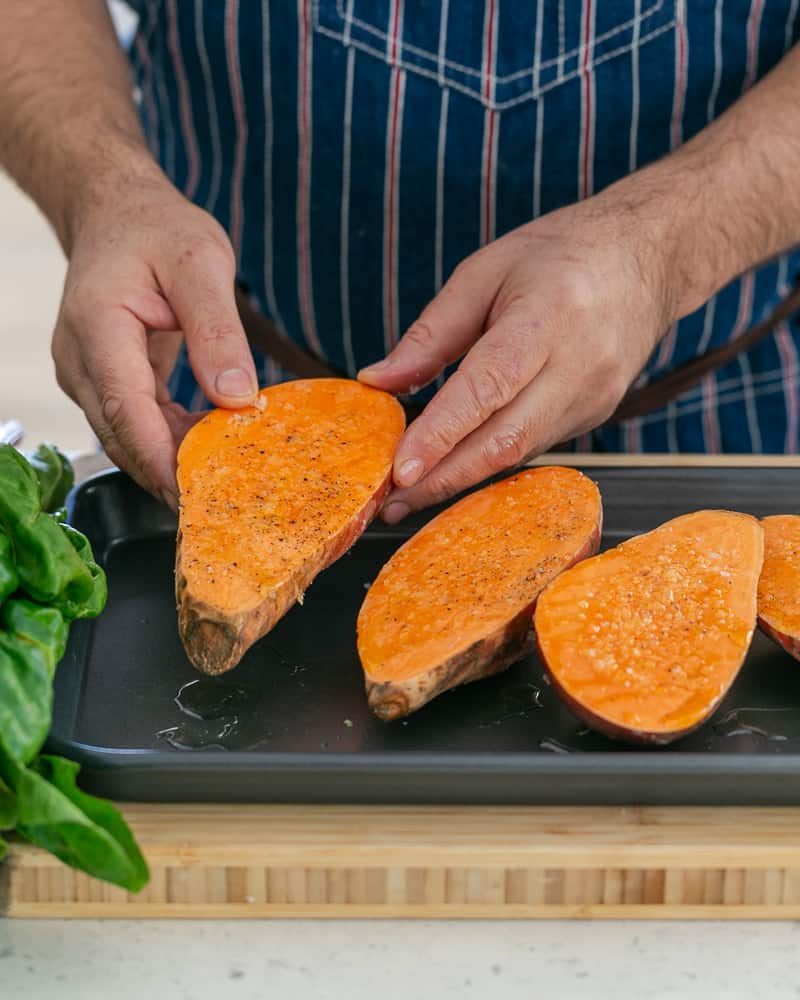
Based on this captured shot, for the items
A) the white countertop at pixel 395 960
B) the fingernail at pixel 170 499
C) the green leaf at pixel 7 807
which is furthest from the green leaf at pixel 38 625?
the fingernail at pixel 170 499

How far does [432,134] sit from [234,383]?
63 centimetres

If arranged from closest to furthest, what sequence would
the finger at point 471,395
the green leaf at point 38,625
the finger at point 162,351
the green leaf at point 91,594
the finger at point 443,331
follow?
the green leaf at point 38,625 → the green leaf at point 91,594 → the finger at point 471,395 → the finger at point 443,331 → the finger at point 162,351

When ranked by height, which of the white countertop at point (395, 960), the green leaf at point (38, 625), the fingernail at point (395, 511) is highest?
the green leaf at point (38, 625)

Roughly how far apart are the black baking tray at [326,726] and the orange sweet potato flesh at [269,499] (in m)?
0.06

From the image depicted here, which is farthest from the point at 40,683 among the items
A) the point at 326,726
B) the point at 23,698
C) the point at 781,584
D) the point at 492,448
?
the point at 781,584

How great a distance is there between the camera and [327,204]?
2090 mm

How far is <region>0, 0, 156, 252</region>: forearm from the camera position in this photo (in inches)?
74.8

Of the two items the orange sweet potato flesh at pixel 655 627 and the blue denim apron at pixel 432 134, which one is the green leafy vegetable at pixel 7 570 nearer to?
the orange sweet potato flesh at pixel 655 627

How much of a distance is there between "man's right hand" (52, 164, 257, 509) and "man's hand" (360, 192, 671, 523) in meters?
0.20

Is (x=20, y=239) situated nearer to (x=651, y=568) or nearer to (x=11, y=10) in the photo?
(x=11, y=10)

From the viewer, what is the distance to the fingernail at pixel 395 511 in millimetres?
1571

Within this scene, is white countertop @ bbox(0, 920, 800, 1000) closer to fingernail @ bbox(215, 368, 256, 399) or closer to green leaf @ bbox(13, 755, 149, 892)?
green leaf @ bbox(13, 755, 149, 892)

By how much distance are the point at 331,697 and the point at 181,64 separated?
1233 millimetres

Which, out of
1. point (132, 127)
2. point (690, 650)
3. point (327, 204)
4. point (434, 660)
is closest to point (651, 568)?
point (690, 650)
